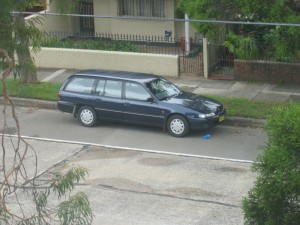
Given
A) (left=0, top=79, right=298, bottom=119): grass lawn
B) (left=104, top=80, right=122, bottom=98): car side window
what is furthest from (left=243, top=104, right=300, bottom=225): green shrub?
(left=104, top=80, right=122, bottom=98): car side window

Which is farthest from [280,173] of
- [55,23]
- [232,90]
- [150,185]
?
[55,23]

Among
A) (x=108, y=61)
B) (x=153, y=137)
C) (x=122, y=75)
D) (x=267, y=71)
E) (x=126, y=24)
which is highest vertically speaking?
(x=126, y=24)

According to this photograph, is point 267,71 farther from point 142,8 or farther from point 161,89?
point 142,8

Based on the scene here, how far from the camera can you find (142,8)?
29094 mm

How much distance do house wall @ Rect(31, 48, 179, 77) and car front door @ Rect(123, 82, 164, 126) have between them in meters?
5.47

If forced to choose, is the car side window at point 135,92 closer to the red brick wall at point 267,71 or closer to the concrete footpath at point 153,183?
the concrete footpath at point 153,183

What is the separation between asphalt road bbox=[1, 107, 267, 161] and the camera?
1762 centimetres

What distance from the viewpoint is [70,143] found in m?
18.6

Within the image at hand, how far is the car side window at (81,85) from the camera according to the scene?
19.4 metres

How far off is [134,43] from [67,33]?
3548 millimetres

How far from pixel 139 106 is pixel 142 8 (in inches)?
435

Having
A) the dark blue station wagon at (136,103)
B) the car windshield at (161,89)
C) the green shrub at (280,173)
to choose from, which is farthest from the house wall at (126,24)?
the green shrub at (280,173)

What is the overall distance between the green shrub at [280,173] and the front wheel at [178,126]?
969 cm

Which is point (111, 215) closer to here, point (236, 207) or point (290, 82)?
point (236, 207)
